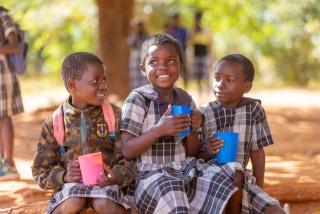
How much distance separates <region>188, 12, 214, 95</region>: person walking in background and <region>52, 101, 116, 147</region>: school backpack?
7.80 meters

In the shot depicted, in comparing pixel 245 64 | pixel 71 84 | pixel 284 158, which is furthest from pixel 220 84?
pixel 284 158

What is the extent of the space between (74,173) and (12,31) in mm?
2005

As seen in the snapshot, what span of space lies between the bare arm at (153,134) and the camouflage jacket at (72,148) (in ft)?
0.20

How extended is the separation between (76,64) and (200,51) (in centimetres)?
830

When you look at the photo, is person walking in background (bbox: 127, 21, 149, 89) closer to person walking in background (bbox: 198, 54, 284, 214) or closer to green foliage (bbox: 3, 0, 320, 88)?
green foliage (bbox: 3, 0, 320, 88)

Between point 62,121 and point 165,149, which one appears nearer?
point 62,121

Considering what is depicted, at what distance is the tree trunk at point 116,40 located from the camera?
10117 millimetres

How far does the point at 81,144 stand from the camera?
342 cm

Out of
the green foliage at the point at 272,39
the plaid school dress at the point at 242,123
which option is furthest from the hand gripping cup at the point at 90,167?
the green foliage at the point at 272,39

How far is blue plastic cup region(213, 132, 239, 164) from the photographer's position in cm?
349

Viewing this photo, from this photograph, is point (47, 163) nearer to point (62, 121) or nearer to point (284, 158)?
point (62, 121)

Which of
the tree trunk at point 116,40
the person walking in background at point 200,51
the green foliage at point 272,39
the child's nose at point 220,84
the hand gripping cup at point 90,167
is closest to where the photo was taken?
the hand gripping cup at point 90,167

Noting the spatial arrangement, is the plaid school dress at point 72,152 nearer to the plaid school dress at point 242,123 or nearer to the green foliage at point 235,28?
the plaid school dress at point 242,123

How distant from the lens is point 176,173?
11.4 ft
